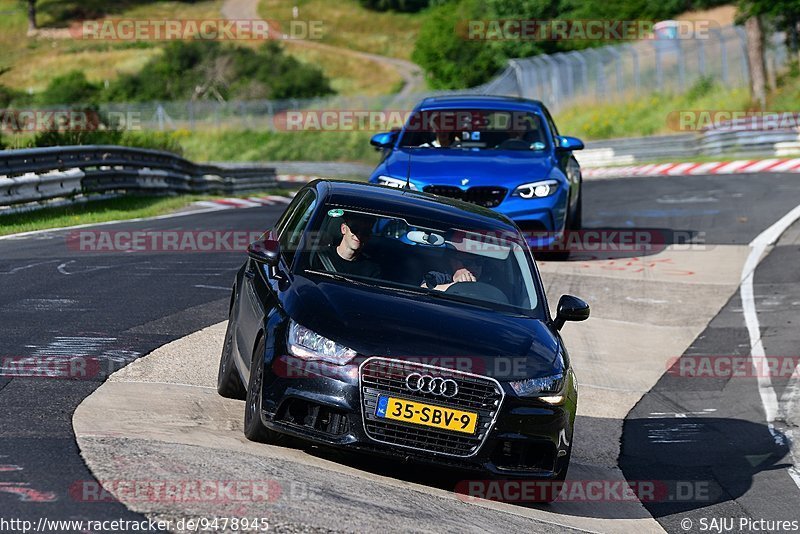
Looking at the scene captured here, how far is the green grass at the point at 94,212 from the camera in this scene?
1853cm

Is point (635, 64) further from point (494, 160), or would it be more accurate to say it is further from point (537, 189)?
point (537, 189)

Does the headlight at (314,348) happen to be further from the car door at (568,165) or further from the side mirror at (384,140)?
the car door at (568,165)

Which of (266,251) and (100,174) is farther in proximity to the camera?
(100,174)

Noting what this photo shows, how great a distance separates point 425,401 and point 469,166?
26.7 ft

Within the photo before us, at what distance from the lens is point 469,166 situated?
47.8ft

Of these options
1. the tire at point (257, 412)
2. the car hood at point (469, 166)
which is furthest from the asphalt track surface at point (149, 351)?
the car hood at point (469, 166)

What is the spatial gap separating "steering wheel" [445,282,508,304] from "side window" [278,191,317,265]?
971 mm

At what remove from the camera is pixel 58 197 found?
817 inches

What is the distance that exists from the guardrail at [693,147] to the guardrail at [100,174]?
45.9 feet

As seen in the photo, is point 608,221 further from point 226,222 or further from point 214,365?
point 214,365

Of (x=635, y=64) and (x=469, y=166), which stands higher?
(x=469, y=166)

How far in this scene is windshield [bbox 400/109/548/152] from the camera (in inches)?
609

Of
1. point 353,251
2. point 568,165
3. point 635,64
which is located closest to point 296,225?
point 353,251

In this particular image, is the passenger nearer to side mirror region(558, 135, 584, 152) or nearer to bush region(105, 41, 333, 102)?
side mirror region(558, 135, 584, 152)
